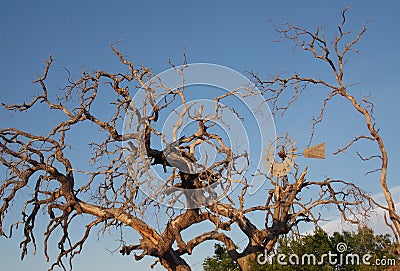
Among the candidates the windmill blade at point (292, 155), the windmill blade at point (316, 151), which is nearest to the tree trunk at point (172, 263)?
the windmill blade at point (292, 155)

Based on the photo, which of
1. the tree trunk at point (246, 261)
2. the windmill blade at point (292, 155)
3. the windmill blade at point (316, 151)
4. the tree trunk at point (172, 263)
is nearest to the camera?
the windmill blade at point (316, 151)

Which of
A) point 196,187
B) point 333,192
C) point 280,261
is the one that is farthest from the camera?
point 333,192

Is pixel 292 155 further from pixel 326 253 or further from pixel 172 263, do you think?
pixel 172 263

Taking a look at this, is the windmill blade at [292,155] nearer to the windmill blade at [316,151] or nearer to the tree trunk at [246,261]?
the windmill blade at [316,151]

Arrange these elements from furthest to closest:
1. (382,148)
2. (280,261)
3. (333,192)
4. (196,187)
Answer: (333,192) → (196,187) → (280,261) → (382,148)

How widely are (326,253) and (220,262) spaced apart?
291cm

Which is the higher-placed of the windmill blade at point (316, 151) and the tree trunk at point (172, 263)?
the windmill blade at point (316, 151)

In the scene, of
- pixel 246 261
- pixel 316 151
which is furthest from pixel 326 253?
pixel 316 151

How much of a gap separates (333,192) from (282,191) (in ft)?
4.43

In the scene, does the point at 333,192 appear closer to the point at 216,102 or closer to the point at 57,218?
the point at 216,102

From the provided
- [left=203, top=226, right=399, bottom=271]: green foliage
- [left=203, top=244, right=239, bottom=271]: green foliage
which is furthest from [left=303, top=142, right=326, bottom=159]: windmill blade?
[left=203, top=244, right=239, bottom=271]: green foliage

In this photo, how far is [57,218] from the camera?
45.4 feet

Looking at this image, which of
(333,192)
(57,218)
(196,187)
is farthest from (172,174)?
(333,192)

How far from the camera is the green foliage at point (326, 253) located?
1280cm
